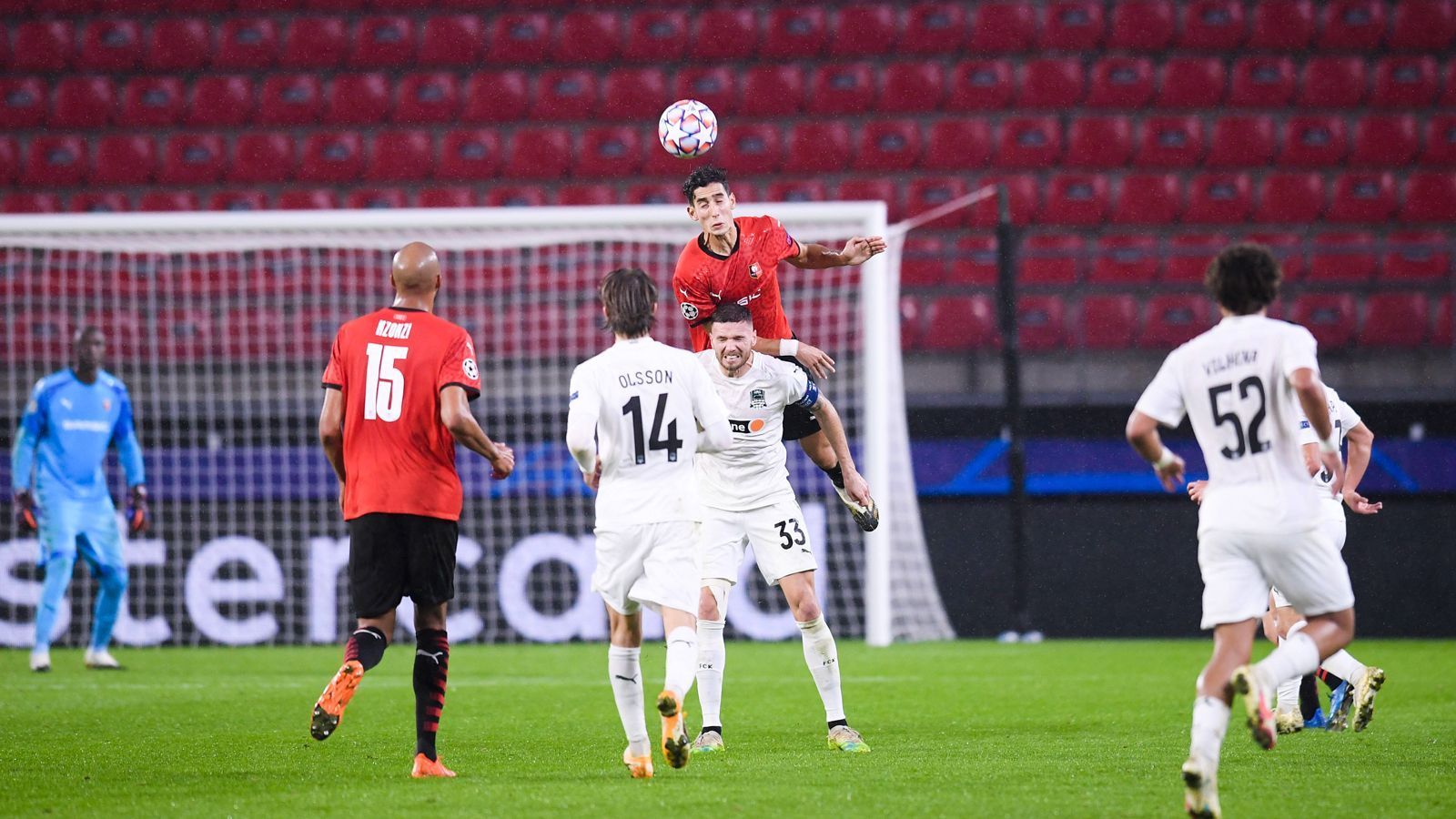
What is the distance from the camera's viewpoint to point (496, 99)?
58.5 feet

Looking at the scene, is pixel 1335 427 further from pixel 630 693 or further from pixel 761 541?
pixel 630 693

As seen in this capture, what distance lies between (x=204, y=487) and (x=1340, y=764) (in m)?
9.29

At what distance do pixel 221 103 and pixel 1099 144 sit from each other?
31.3 feet

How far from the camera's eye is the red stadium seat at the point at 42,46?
18.4 meters

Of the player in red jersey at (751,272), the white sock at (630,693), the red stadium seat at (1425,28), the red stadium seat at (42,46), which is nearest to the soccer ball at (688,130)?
the player in red jersey at (751,272)

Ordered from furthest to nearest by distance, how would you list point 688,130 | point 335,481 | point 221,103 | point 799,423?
point 221,103, point 335,481, point 688,130, point 799,423

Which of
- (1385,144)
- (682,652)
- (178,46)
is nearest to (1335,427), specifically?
(682,652)

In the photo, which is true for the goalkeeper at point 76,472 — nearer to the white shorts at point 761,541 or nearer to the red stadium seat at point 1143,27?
the white shorts at point 761,541

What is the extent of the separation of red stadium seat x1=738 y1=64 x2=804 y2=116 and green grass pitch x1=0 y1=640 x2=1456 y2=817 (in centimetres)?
800

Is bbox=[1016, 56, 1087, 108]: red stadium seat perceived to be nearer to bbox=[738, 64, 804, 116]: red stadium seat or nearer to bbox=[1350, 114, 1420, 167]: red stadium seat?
bbox=[738, 64, 804, 116]: red stadium seat

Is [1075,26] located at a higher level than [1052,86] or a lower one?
higher

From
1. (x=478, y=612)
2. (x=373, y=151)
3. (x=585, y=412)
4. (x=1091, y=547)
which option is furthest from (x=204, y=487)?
(x=585, y=412)

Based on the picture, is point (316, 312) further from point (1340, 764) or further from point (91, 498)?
point (1340, 764)

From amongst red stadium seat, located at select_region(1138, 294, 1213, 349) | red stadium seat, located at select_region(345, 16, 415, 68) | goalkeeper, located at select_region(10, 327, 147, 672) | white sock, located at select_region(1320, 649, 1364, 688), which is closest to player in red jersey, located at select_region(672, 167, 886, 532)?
white sock, located at select_region(1320, 649, 1364, 688)
